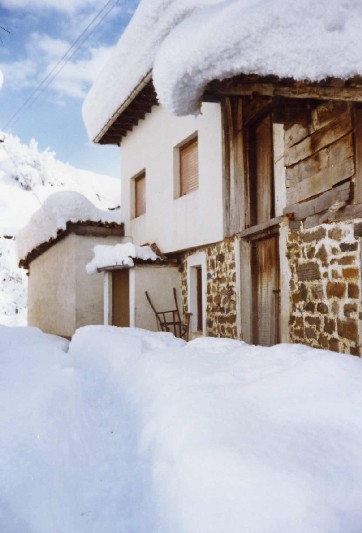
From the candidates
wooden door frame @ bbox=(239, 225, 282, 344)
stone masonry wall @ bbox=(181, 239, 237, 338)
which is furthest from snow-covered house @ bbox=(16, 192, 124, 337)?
wooden door frame @ bbox=(239, 225, 282, 344)

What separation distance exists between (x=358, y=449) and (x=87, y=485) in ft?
4.53

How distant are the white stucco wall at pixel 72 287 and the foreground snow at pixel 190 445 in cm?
649

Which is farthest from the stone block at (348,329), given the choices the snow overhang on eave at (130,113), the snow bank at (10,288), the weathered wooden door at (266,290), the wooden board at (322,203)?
the snow bank at (10,288)

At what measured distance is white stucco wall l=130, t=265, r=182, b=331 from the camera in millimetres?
8453

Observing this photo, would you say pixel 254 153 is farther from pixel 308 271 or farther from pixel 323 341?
pixel 323 341

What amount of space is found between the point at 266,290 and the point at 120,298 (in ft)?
13.5

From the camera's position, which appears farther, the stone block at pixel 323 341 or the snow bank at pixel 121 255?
the snow bank at pixel 121 255

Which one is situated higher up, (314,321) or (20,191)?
(20,191)

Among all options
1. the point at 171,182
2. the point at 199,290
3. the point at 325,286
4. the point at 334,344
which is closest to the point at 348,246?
the point at 325,286

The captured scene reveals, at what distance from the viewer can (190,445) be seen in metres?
1.89

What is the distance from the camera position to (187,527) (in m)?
1.59

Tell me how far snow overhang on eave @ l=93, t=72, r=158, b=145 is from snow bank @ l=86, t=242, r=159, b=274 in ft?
9.22

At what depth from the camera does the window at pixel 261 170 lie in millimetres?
6035

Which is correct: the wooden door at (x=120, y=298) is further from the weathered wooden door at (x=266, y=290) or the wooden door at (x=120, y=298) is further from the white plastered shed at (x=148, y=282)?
the weathered wooden door at (x=266, y=290)
